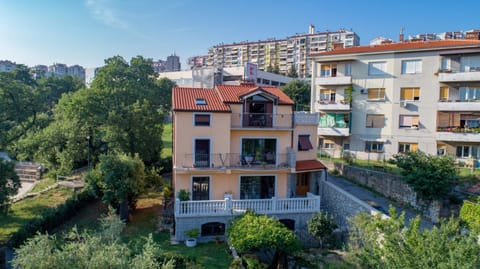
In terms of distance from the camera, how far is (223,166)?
866 inches

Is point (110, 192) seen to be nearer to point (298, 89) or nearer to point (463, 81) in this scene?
point (463, 81)

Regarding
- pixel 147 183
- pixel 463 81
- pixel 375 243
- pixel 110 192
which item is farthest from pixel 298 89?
pixel 375 243

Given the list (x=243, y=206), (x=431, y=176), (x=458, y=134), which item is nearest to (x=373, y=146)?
(x=458, y=134)

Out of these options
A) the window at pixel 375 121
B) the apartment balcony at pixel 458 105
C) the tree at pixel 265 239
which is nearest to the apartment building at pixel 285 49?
the window at pixel 375 121

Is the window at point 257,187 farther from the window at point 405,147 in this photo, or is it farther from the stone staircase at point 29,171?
the stone staircase at point 29,171

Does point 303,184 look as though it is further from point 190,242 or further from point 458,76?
point 458,76

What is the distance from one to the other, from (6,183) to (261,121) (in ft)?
60.4

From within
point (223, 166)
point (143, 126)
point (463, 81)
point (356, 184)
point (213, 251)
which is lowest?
point (213, 251)

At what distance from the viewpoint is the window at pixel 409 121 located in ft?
111

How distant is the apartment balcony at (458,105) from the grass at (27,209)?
3720 cm

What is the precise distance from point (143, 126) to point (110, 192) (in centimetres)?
1112

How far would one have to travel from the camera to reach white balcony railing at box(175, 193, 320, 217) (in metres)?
20.5

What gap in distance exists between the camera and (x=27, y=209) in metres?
27.4

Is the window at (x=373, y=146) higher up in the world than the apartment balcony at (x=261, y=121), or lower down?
lower down
